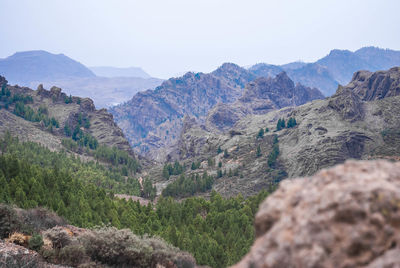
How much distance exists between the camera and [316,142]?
267ft

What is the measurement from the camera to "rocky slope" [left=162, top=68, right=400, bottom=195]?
3024 inches

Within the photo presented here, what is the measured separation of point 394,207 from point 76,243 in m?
18.7

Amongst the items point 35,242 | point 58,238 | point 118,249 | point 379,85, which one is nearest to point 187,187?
point 58,238

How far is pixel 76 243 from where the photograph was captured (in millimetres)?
18094

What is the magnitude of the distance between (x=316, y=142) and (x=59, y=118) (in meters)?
109

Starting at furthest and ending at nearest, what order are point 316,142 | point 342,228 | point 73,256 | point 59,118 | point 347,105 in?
point 59,118 < point 347,105 < point 316,142 < point 73,256 < point 342,228

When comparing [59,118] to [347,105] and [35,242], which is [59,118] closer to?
[347,105]

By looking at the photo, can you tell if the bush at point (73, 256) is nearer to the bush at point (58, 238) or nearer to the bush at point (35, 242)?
the bush at point (35, 242)

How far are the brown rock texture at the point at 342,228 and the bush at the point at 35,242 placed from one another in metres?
16.5

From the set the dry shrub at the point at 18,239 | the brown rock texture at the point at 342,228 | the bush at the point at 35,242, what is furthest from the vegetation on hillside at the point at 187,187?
the brown rock texture at the point at 342,228

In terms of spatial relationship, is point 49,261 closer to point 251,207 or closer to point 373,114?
point 251,207

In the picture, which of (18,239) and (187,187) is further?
(187,187)

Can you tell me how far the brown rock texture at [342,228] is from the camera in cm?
373

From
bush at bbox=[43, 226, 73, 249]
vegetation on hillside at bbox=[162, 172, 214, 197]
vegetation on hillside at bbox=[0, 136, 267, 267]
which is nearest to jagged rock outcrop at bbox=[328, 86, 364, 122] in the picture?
vegetation on hillside at bbox=[162, 172, 214, 197]
